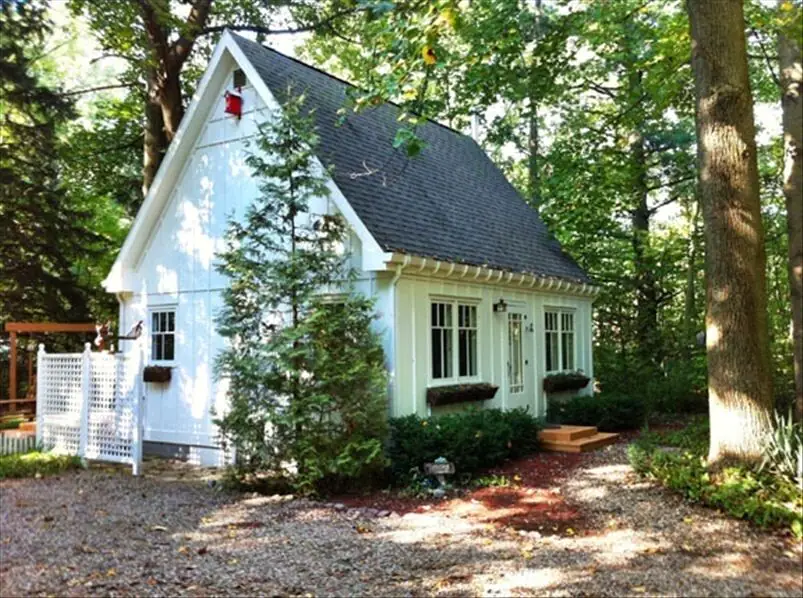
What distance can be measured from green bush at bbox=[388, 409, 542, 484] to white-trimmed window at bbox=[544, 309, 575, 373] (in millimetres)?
3923

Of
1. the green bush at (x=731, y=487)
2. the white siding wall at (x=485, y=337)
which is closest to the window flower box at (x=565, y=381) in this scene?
the white siding wall at (x=485, y=337)

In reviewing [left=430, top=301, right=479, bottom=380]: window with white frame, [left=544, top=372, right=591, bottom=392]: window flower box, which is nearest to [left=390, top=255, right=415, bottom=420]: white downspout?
[left=430, top=301, right=479, bottom=380]: window with white frame

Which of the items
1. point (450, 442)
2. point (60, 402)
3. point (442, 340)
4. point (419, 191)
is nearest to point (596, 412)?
point (442, 340)

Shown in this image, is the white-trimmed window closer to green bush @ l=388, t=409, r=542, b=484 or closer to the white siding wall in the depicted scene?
the white siding wall

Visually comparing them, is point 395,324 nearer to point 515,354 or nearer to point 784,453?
point 515,354

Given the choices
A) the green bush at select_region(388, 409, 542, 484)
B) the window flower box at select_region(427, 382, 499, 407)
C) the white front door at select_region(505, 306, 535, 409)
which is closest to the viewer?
the green bush at select_region(388, 409, 542, 484)

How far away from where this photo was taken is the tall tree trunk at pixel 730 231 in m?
6.52

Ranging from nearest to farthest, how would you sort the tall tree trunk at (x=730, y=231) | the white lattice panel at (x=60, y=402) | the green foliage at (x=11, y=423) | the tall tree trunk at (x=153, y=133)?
the tall tree trunk at (x=730, y=231), the white lattice panel at (x=60, y=402), the green foliage at (x=11, y=423), the tall tree trunk at (x=153, y=133)

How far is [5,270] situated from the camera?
15.5 m

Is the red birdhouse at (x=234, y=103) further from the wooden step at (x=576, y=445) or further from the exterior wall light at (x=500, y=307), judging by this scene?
the wooden step at (x=576, y=445)

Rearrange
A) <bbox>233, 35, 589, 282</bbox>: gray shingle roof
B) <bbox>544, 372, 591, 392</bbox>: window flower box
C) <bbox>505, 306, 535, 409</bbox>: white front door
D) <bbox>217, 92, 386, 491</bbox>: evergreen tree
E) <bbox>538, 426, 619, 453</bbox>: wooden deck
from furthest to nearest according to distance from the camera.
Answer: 1. <bbox>544, 372, 591, 392</bbox>: window flower box
2. <bbox>505, 306, 535, 409</bbox>: white front door
3. <bbox>538, 426, 619, 453</bbox>: wooden deck
4. <bbox>233, 35, 589, 282</bbox>: gray shingle roof
5. <bbox>217, 92, 386, 491</bbox>: evergreen tree

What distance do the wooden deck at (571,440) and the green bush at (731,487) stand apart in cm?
236

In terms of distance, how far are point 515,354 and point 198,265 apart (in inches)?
224

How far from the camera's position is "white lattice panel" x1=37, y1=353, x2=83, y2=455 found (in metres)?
10.0
